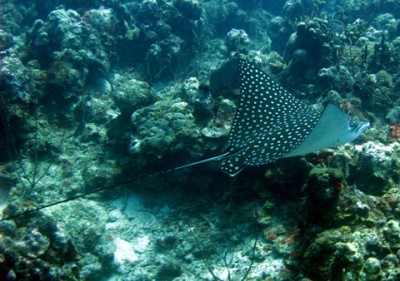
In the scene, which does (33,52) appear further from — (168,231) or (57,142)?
(168,231)

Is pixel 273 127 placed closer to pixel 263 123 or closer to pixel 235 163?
pixel 263 123

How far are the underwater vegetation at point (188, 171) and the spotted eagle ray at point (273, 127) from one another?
0.09ft

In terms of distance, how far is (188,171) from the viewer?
5.05 metres

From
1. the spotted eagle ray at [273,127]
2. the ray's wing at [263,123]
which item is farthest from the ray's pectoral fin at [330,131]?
the ray's wing at [263,123]

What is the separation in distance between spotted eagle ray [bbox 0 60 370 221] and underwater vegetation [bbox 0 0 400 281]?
3 centimetres

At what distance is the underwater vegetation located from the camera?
3.38 meters

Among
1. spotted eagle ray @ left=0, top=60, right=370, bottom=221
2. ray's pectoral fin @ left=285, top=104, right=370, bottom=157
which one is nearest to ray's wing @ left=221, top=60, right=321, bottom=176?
spotted eagle ray @ left=0, top=60, right=370, bottom=221

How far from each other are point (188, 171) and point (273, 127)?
1.79m

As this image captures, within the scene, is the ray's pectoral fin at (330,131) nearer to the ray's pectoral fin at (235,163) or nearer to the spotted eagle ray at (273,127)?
the spotted eagle ray at (273,127)

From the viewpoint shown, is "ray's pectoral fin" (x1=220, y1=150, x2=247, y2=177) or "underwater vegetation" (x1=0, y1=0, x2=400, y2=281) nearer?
"underwater vegetation" (x1=0, y1=0, x2=400, y2=281)

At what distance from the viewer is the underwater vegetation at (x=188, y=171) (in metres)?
3.38

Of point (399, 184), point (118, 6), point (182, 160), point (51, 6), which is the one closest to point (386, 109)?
point (399, 184)

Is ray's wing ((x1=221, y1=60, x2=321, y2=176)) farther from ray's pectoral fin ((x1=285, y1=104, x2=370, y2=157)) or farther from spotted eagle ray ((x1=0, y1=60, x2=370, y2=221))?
ray's pectoral fin ((x1=285, y1=104, x2=370, y2=157))

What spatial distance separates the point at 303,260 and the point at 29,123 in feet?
19.2
